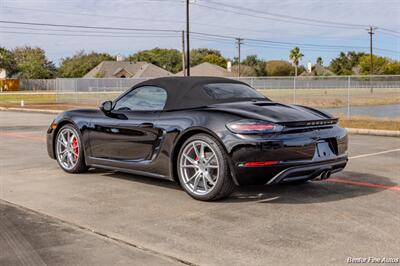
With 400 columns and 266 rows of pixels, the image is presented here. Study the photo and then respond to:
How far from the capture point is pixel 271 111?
5785 mm

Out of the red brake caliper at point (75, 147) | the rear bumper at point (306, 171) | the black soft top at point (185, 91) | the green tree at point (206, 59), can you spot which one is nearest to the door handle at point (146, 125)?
the black soft top at point (185, 91)

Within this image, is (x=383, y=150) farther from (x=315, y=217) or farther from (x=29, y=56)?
(x=29, y=56)

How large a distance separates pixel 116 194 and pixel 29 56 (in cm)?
11093

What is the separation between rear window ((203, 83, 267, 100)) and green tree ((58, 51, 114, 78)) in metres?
107

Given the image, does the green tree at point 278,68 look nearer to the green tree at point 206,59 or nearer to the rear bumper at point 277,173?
the green tree at point 206,59

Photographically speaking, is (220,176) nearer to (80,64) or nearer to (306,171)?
(306,171)

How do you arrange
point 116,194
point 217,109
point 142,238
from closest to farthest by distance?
1. point 142,238
2. point 217,109
3. point 116,194

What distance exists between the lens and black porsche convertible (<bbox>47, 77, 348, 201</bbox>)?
541cm

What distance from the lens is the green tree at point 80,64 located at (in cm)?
11112

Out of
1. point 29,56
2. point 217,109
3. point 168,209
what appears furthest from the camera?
point 29,56

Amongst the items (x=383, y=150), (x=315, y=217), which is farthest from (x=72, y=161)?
(x=383, y=150)

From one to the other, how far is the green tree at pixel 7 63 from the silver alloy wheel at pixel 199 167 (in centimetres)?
9848

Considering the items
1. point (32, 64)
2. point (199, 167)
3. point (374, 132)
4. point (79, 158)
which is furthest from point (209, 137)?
point (32, 64)

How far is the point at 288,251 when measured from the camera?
A: 409cm
